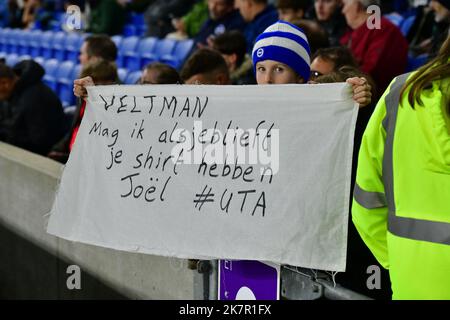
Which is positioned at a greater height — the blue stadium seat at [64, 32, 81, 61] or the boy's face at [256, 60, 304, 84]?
the blue stadium seat at [64, 32, 81, 61]

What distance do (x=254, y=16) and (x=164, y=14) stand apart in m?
3.92

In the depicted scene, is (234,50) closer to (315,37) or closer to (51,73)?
(315,37)

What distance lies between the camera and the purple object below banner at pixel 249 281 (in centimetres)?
330

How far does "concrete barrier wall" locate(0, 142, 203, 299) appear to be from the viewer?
14.6ft

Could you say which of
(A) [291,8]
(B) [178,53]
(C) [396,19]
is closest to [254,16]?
(A) [291,8]

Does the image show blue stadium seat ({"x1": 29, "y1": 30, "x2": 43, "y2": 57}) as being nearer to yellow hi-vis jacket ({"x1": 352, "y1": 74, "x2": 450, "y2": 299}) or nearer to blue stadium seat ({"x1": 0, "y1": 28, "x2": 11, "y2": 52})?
blue stadium seat ({"x1": 0, "y1": 28, "x2": 11, "y2": 52})

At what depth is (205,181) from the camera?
11.0 ft

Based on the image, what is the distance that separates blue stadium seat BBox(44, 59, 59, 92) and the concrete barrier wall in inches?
209

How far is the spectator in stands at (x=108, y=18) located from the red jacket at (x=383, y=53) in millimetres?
7065

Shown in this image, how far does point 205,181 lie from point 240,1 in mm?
4324

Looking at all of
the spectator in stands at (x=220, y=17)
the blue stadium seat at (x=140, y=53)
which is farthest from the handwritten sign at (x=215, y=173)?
the blue stadium seat at (x=140, y=53)

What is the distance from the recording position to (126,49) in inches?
441

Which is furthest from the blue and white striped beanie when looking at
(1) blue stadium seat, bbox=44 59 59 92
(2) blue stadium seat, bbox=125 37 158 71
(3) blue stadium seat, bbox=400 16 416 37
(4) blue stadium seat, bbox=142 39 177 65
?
(1) blue stadium seat, bbox=44 59 59 92

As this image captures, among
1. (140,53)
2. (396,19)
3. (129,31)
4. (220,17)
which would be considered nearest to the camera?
(396,19)
